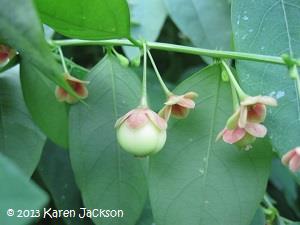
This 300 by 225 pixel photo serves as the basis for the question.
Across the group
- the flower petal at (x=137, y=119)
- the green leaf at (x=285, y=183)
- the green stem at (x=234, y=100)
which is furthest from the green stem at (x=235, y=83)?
the green leaf at (x=285, y=183)

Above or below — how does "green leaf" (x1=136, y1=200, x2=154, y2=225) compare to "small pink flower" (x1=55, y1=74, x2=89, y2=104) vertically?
below

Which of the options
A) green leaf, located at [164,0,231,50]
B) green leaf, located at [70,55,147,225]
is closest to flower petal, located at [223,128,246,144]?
green leaf, located at [70,55,147,225]

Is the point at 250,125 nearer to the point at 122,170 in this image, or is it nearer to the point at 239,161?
the point at 239,161

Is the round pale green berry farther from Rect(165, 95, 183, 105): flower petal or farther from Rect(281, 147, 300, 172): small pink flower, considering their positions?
Rect(281, 147, 300, 172): small pink flower

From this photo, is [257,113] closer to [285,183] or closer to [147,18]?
[147,18]

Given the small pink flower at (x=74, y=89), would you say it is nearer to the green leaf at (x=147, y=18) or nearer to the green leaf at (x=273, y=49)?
the green leaf at (x=273, y=49)

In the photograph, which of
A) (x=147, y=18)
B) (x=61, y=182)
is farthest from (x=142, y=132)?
(x=147, y=18)
